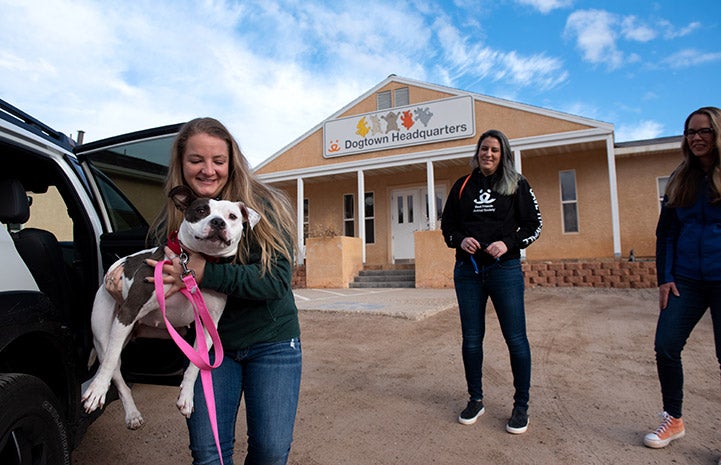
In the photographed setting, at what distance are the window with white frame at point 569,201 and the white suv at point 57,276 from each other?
1181 centimetres

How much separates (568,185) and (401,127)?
500 cm

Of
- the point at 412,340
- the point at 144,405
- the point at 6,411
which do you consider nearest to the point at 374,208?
the point at 412,340

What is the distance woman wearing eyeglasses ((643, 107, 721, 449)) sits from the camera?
259 centimetres

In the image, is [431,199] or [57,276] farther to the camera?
[431,199]

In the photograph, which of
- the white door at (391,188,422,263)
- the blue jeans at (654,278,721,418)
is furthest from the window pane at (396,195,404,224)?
the blue jeans at (654,278,721,418)

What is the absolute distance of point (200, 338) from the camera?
5.61 ft

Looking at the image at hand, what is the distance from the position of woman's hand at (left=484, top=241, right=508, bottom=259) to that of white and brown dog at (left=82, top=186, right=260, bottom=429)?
171cm

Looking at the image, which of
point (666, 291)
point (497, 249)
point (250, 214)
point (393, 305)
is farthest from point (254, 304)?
point (393, 305)

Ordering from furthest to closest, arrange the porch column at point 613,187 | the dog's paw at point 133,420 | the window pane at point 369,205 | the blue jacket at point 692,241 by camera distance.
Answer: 1. the window pane at point 369,205
2. the porch column at point 613,187
3. the blue jacket at point 692,241
4. the dog's paw at point 133,420

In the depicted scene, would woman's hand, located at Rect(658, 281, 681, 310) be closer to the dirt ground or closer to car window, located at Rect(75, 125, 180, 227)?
the dirt ground

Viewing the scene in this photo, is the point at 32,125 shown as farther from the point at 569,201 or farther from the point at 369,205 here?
the point at 369,205

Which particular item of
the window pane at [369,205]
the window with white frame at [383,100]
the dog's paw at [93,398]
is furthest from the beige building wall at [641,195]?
the dog's paw at [93,398]

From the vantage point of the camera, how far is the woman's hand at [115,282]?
183 centimetres

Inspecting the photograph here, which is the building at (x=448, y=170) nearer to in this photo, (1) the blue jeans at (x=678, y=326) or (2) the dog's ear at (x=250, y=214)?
(1) the blue jeans at (x=678, y=326)
